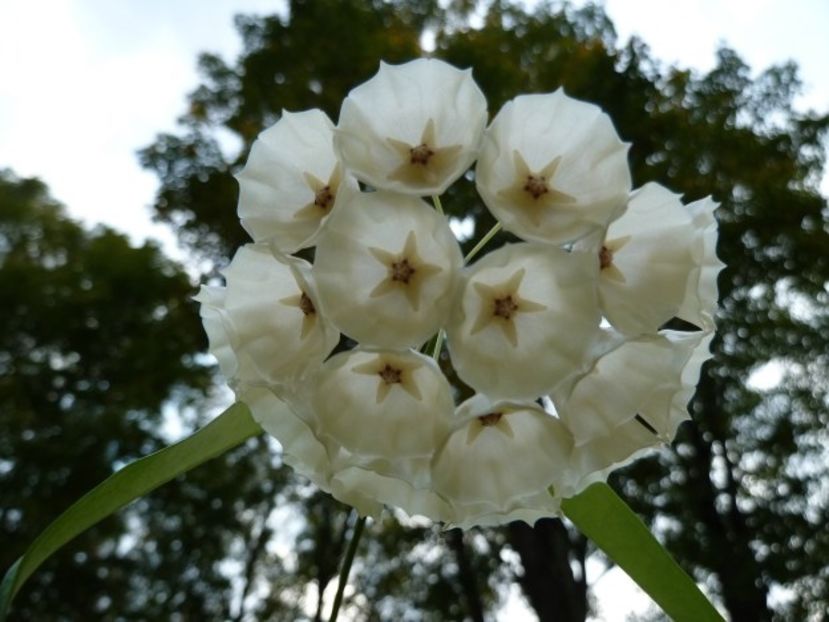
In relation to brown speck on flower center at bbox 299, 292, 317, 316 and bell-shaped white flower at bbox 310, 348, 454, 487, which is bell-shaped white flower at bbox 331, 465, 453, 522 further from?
brown speck on flower center at bbox 299, 292, 317, 316

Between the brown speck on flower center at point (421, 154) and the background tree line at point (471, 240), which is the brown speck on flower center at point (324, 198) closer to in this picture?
the brown speck on flower center at point (421, 154)

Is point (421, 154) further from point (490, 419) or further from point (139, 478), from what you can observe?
point (139, 478)

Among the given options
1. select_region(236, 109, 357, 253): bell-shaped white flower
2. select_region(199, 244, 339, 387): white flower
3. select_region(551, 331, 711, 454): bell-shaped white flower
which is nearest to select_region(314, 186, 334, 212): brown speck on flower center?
select_region(236, 109, 357, 253): bell-shaped white flower

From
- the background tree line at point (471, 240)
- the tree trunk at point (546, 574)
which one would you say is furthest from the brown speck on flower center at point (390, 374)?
the tree trunk at point (546, 574)

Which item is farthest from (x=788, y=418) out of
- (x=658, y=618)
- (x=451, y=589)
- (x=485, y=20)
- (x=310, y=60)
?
(x=310, y=60)

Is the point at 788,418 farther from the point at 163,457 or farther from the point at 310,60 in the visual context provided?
the point at 163,457

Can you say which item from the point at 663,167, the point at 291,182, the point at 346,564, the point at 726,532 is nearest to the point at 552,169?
the point at 291,182
